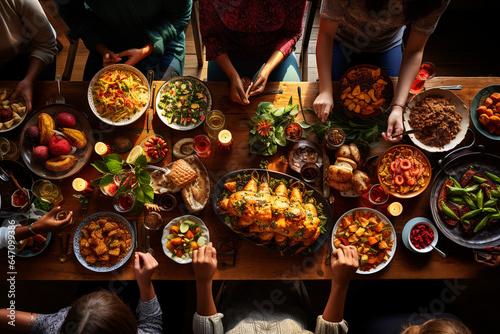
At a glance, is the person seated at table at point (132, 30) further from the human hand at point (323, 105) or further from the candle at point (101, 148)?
the human hand at point (323, 105)

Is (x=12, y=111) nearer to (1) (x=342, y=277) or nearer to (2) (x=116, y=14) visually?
(2) (x=116, y=14)

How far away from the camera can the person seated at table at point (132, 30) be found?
2.70m

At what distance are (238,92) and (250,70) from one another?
0.71 metres

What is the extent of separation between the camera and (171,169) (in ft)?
7.57

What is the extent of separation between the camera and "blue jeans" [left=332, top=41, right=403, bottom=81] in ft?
9.96

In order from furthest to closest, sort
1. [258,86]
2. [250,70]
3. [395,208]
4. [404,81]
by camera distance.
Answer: [250,70] < [258,86] < [404,81] < [395,208]

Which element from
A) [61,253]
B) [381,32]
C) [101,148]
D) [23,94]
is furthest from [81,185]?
[381,32]

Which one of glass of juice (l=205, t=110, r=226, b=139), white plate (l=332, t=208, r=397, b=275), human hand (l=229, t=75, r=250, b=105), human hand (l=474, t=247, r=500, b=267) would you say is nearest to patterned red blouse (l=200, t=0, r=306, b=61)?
human hand (l=229, t=75, r=250, b=105)

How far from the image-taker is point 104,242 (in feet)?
7.40

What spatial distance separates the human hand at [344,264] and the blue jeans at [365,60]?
Result: 1.78m

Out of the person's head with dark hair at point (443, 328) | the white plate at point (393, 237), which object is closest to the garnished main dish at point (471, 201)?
the white plate at point (393, 237)

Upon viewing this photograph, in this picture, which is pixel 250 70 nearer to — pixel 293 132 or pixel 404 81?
pixel 293 132

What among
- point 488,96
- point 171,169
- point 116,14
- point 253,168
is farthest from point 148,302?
point 488,96

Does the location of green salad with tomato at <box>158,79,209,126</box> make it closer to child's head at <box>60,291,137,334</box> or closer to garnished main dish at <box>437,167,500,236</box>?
child's head at <box>60,291,137,334</box>
